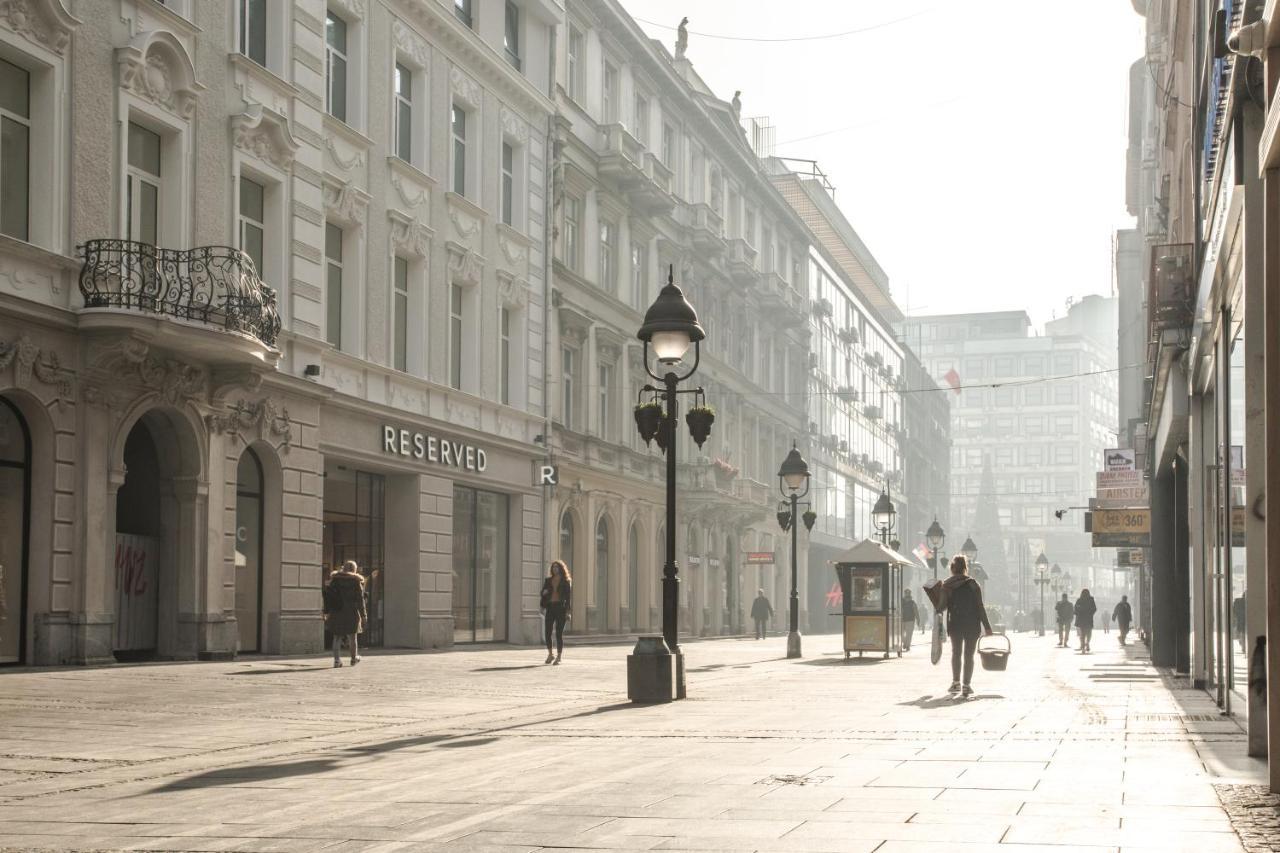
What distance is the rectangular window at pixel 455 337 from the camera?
3300 centimetres

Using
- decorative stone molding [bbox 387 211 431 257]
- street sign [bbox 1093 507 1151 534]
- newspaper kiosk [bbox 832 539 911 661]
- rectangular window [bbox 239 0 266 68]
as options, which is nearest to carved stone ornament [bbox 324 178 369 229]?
decorative stone molding [bbox 387 211 431 257]

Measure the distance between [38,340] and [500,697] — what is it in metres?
7.30

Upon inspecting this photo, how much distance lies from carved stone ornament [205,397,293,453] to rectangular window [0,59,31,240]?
176 inches

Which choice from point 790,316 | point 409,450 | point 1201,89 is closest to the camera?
point 1201,89

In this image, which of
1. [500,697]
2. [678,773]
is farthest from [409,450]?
[678,773]

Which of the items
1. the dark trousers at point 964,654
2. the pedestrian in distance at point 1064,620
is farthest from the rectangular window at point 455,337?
the pedestrian in distance at point 1064,620

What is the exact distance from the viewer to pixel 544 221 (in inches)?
1500

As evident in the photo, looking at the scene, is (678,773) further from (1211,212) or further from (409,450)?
(409,450)

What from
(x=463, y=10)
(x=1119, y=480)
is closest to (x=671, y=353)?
(x=463, y=10)

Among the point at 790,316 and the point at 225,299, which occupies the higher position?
the point at 790,316

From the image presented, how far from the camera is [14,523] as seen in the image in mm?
19875

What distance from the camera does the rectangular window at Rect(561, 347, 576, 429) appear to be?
4028 cm

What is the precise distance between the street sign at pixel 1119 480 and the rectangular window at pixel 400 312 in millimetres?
14431

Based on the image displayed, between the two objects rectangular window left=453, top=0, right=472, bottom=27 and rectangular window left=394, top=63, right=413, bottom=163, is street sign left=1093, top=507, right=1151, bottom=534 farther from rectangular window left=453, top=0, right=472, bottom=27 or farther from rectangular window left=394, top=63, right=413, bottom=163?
rectangular window left=453, top=0, right=472, bottom=27
